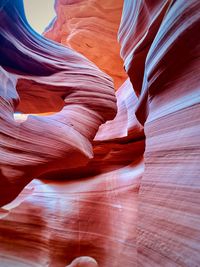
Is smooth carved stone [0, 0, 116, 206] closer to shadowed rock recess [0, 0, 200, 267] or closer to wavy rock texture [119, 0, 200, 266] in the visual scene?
shadowed rock recess [0, 0, 200, 267]

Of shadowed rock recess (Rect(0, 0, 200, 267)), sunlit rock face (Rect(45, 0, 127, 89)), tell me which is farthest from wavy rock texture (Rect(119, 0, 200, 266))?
sunlit rock face (Rect(45, 0, 127, 89))

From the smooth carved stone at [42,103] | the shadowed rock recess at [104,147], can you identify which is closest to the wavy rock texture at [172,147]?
the shadowed rock recess at [104,147]

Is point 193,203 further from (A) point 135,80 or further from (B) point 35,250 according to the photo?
(B) point 35,250

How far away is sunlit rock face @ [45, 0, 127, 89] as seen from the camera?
483cm

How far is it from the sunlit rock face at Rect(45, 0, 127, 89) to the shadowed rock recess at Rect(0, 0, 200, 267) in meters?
1.51

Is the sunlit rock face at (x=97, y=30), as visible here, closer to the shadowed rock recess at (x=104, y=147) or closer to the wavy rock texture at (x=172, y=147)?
the shadowed rock recess at (x=104, y=147)

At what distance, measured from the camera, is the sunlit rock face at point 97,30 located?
4832mm

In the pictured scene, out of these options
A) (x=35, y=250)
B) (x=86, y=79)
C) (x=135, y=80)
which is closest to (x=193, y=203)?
(x=135, y=80)

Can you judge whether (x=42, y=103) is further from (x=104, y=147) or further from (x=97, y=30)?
(x=97, y=30)

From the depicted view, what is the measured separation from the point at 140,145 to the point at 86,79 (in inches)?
48.9

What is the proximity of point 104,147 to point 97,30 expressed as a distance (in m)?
2.82

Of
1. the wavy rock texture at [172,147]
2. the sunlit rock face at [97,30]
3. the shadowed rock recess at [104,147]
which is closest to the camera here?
the wavy rock texture at [172,147]

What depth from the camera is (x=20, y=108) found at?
250cm

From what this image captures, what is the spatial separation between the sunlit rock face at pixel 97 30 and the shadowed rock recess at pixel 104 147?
151cm
